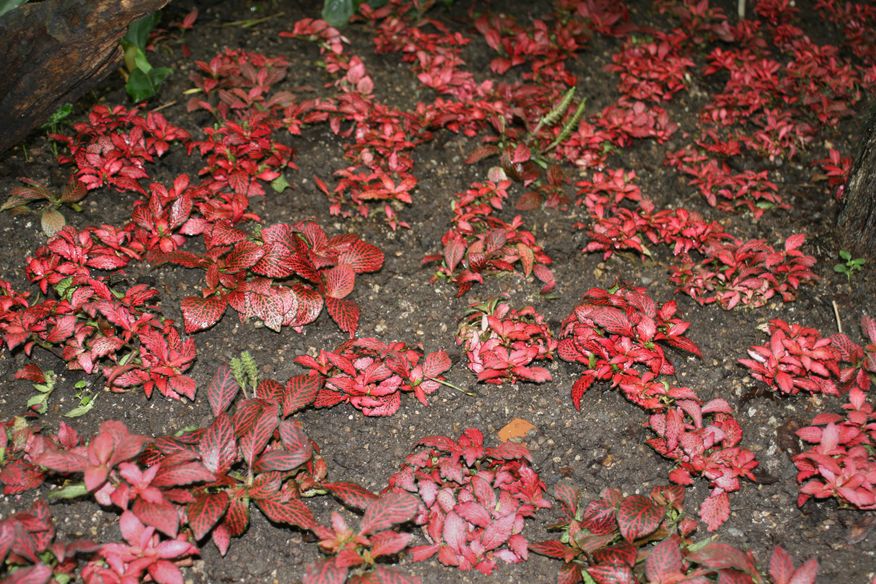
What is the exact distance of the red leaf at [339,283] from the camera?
2.66 meters

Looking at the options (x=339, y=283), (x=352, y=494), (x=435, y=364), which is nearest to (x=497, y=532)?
(x=352, y=494)

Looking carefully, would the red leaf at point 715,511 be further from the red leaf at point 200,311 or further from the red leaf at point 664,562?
the red leaf at point 200,311

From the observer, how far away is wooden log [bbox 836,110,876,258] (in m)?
2.90

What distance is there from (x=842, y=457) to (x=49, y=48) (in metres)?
3.18

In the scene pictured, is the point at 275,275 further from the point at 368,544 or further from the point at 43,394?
the point at 368,544

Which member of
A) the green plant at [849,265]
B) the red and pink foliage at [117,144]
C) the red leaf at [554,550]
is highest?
the red and pink foliage at [117,144]

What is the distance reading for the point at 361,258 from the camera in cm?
276

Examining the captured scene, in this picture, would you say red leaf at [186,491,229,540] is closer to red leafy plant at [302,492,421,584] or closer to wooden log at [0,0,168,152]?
red leafy plant at [302,492,421,584]

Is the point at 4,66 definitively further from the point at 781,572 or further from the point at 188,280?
the point at 781,572

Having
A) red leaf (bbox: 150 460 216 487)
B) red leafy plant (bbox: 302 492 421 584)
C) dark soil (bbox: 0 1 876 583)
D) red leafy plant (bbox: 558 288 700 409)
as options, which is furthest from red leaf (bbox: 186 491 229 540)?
red leafy plant (bbox: 558 288 700 409)

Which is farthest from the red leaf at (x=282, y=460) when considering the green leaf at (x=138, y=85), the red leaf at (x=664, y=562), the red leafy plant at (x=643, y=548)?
the green leaf at (x=138, y=85)

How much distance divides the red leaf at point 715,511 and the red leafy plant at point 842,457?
258 mm

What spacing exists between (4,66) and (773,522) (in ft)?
10.3

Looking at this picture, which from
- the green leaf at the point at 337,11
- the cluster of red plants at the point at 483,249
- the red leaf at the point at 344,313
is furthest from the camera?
the green leaf at the point at 337,11
